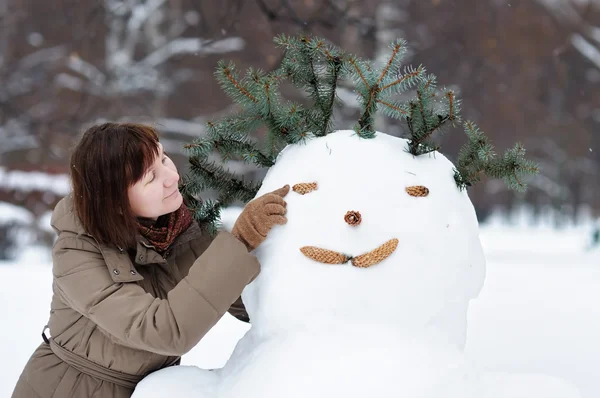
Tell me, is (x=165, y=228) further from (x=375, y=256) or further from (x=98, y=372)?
(x=375, y=256)

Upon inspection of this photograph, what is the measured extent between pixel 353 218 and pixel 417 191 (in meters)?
0.21

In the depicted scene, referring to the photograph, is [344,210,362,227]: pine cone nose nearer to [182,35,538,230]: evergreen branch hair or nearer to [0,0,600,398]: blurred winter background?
[182,35,538,230]: evergreen branch hair

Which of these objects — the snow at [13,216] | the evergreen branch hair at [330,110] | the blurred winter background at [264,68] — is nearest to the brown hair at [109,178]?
the evergreen branch hair at [330,110]

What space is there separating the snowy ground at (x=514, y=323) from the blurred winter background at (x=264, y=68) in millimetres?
2459

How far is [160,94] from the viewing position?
10602mm

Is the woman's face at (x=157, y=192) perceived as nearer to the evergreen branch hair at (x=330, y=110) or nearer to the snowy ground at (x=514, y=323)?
the evergreen branch hair at (x=330, y=110)

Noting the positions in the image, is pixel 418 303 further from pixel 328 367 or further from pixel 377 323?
pixel 328 367

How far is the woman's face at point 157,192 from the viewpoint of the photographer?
1706 millimetres

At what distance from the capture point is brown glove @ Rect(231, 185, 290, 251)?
1.63 metres

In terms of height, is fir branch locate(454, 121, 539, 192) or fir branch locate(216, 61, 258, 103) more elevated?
fir branch locate(216, 61, 258, 103)

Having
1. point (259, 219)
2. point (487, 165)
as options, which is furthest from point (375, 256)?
point (487, 165)

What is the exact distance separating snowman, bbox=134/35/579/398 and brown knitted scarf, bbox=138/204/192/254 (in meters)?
0.27

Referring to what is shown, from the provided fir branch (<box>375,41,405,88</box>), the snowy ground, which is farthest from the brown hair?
the snowy ground

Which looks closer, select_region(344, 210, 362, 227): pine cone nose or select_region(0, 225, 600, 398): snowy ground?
select_region(344, 210, 362, 227): pine cone nose
